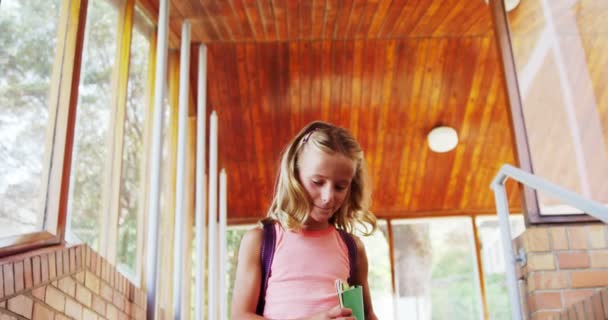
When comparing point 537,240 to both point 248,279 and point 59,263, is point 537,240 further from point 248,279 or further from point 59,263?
point 59,263

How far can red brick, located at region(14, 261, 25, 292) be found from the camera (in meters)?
2.20

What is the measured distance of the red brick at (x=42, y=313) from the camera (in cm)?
236

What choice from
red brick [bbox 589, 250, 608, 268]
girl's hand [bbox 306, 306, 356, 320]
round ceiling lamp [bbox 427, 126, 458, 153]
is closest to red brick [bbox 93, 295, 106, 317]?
girl's hand [bbox 306, 306, 356, 320]

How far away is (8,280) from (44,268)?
31 cm

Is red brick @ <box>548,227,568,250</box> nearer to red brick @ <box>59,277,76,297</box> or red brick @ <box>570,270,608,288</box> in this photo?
red brick @ <box>570,270,608,288</box>

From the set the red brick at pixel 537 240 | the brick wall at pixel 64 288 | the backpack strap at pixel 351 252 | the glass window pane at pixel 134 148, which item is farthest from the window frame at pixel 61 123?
the red brick at pixel 537 240

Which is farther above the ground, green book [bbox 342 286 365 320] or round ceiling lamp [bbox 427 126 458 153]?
round ceiling lamp [bbox 427 126 458 153]

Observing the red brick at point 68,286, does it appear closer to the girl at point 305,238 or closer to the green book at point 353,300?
the girl at point 305,238

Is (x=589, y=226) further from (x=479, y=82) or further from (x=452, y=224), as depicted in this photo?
(x=452, y=224)

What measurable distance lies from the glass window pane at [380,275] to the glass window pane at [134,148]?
3.68 metres

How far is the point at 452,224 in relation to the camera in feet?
26.0

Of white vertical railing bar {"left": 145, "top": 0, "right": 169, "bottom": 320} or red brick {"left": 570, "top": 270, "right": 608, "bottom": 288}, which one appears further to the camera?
white vertical railing bar {"left": 145, "top": 0, "right": 169, "bottom": 320}

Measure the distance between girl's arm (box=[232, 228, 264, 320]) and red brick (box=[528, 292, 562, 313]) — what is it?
193 cm

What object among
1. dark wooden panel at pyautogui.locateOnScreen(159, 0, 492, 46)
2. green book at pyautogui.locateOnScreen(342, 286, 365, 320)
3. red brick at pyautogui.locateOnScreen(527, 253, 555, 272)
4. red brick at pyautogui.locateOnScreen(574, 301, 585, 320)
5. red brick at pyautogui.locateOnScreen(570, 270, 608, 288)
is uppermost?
dark wooden panel at pyautogui.locateOnScreen(159, 0, 492, 46)
